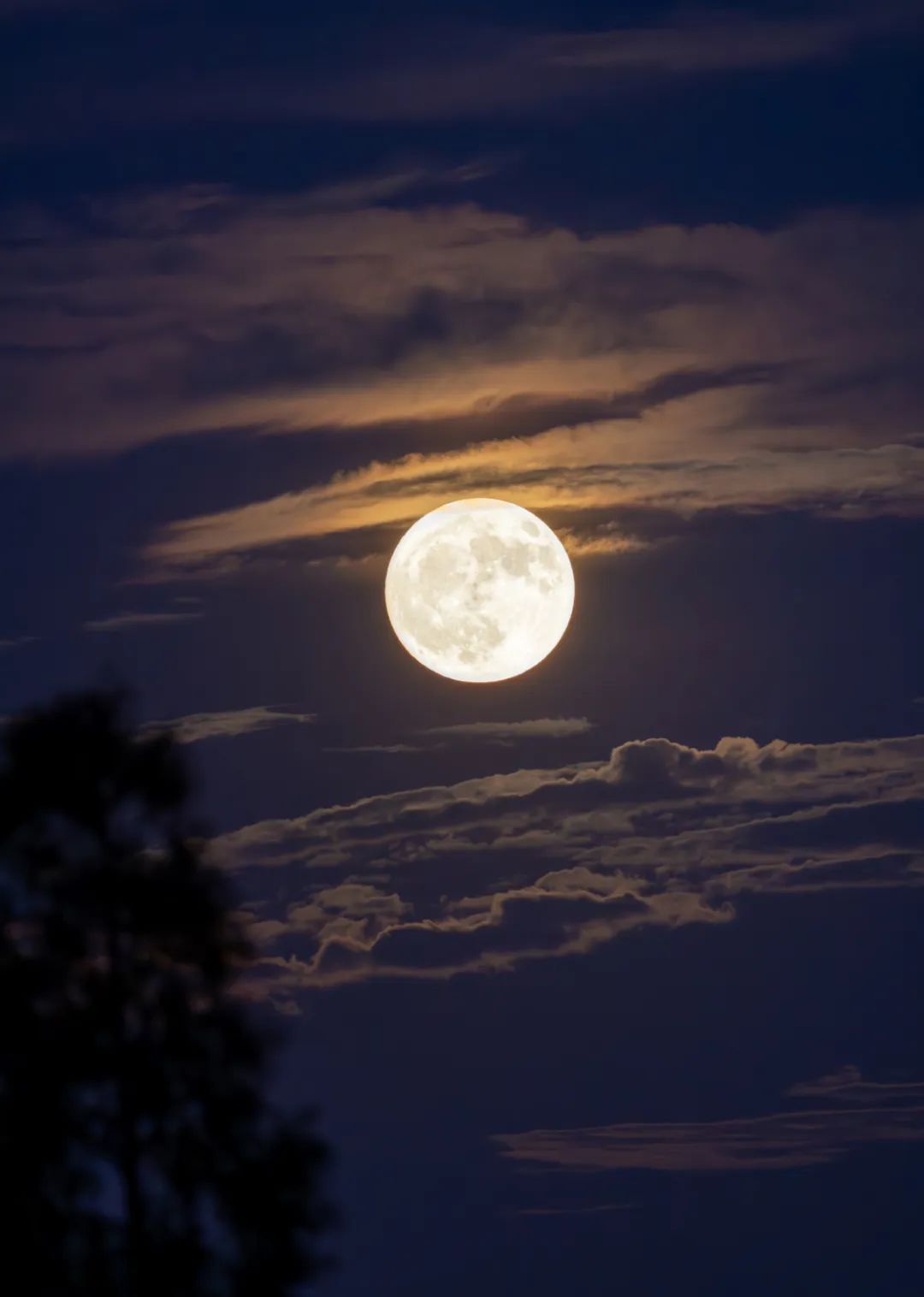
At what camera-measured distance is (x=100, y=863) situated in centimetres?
2422

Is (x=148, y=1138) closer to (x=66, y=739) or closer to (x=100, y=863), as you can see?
(x=100, y=863)

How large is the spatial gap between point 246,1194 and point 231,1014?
90.0 inches

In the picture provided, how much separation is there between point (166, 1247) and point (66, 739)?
6487 millimetres

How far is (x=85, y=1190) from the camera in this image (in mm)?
23453

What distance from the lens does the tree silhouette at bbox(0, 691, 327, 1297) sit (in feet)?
76.4

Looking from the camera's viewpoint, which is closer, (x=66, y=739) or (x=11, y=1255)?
(x=11, y=1255)

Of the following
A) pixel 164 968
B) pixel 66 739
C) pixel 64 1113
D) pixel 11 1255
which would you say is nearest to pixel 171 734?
pixel 66 739

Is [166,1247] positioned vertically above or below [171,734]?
below

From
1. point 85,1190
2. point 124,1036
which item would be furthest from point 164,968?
point 85,1190

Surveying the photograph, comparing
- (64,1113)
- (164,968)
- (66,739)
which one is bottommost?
(64,1113)

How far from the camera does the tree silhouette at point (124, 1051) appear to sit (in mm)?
23281

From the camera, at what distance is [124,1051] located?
77.2ft

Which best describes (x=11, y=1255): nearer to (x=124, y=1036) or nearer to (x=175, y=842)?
(x=124, y=1036)

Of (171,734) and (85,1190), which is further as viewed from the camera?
(171,734)
